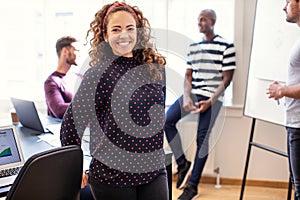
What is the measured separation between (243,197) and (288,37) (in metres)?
1.38

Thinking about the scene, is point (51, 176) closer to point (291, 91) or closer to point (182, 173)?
point (291, 91)

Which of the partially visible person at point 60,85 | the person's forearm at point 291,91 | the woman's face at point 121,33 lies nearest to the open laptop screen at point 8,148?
the woman's face at point 121,33

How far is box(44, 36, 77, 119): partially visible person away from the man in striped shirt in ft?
3.09

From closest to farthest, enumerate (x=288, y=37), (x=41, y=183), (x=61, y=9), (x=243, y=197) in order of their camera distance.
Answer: (x=41, y=183) < (x=288, y=37) < (x=243, y=197) < (x=61, y=9)

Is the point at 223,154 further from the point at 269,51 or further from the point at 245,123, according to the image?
the point at 269,51

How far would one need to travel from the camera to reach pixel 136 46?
65.1 inches

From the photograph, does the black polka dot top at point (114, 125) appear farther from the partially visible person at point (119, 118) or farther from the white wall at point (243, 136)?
the white wall at point (243, 136)

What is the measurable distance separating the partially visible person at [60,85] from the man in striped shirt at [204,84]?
94 centimetres

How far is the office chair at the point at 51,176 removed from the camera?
4.36 feet

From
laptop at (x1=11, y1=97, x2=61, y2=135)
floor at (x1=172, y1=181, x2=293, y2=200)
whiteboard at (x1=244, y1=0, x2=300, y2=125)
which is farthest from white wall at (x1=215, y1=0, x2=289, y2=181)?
laptop at (x1=11, y1=97, x2=61, y2=135)

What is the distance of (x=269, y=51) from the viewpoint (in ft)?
8.87

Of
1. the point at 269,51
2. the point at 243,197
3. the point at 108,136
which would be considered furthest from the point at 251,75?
the point at 108,136

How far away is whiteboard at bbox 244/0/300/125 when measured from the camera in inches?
101

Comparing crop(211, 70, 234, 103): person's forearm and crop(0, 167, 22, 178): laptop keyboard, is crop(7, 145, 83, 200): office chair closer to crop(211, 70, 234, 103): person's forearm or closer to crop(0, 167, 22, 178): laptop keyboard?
crop(0, 167, 22, 178): laptop keyboard
